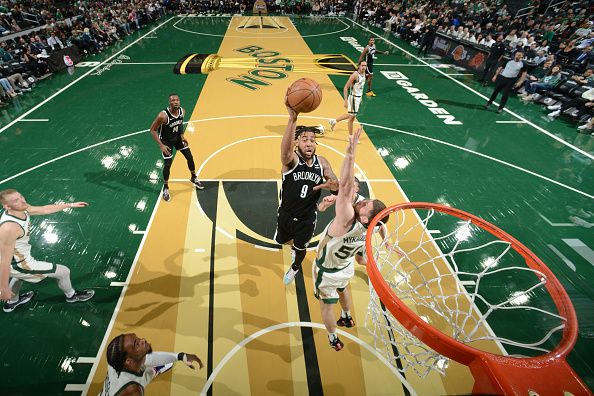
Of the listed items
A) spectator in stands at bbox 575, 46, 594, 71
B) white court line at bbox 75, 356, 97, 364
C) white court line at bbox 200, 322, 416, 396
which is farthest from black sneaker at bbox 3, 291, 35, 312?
spectator in stands at bbox 575, 46, 594, 71

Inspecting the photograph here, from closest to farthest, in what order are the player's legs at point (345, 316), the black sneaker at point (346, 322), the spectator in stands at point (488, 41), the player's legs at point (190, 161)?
1. the player's legs at point (345, 316)
2. the black sneaker at point (346, 322)
3. the player's legs at point (190, 161)
4. the spectator in stands at point (488, 41)

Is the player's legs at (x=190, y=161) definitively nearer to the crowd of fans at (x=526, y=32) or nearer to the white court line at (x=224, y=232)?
the white court line at (x=224, y=232)

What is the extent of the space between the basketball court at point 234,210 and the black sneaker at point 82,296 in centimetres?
12

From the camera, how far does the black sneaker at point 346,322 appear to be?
421cm

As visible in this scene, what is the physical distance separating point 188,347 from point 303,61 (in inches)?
558

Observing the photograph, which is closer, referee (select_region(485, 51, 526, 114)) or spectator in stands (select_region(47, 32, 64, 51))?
referee (select_region(485, 51, 526, 114))

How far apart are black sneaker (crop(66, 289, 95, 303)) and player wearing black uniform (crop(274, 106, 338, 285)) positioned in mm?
2813

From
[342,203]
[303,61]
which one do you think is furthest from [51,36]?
[342,203]

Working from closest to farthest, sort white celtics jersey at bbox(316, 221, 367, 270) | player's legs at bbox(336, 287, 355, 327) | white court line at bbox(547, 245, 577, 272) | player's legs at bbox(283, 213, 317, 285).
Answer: white celtics jersey at bbox(316, 221, 367, 270), player's legs at bbox(336, 287, 355, 327), player's legs at bbox(283, 213, 317, 285), white court line at bbox(547, 245, 577, 272)

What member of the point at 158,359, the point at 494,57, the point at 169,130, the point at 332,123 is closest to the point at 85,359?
the point at 158,359

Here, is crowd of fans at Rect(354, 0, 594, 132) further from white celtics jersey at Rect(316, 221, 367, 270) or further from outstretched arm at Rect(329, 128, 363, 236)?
outstretched arm at Rect(329, 128, 363, 236)

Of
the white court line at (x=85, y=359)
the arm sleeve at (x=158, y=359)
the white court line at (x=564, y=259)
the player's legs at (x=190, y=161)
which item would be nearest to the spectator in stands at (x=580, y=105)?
the white court line at (x=564, y=259)

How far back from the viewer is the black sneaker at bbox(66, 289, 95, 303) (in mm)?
4391

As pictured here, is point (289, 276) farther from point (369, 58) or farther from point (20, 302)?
point (369, 58)
